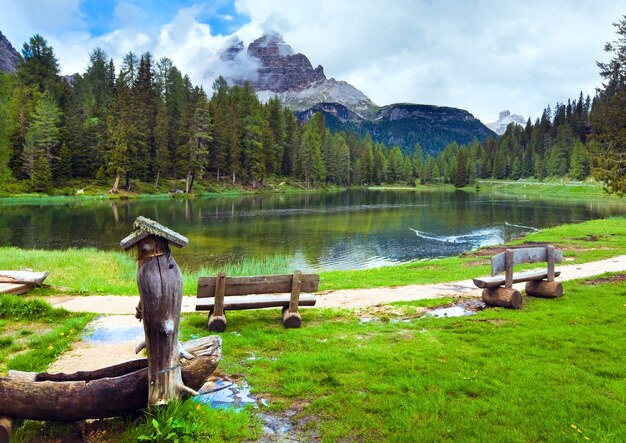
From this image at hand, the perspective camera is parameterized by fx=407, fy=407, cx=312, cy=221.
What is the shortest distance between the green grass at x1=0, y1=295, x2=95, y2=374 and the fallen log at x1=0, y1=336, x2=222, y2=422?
302cm

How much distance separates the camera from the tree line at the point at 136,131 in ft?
219

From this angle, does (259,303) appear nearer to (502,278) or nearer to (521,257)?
(502,278)

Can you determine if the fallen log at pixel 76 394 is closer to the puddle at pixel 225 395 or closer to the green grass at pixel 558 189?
the puddle at pixel 225 395

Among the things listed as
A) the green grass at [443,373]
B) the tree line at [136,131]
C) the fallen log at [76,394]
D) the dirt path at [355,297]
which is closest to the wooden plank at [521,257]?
the green grass at [443,373]

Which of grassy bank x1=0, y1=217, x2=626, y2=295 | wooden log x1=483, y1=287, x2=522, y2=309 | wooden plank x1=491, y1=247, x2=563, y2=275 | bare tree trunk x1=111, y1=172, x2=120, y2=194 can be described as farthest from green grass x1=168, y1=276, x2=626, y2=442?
bare tree trunk x1=111, y1=172, x2=120, y2=194

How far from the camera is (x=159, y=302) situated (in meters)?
4.64

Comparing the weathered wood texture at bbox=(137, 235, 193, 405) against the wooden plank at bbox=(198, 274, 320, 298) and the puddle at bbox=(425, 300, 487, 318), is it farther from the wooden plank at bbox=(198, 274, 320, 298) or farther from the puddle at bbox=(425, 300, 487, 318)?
the puddle at bbox=(425, 300, 487, 318)

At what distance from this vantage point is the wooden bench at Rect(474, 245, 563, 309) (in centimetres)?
1131

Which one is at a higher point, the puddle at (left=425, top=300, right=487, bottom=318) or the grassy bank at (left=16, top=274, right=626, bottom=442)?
the grassy bank at (left=16, top=274, right=626, bottom=442)

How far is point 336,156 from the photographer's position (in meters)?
130

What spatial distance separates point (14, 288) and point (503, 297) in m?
14.5

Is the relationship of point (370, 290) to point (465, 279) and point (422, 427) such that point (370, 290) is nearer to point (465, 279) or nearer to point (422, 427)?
point (465, 279)

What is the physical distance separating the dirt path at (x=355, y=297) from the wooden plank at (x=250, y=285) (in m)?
2.97

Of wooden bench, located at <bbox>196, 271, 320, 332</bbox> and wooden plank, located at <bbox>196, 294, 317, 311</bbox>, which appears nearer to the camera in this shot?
wooden bench, located at <bbox>196, 271, 320, 332</bbox>
